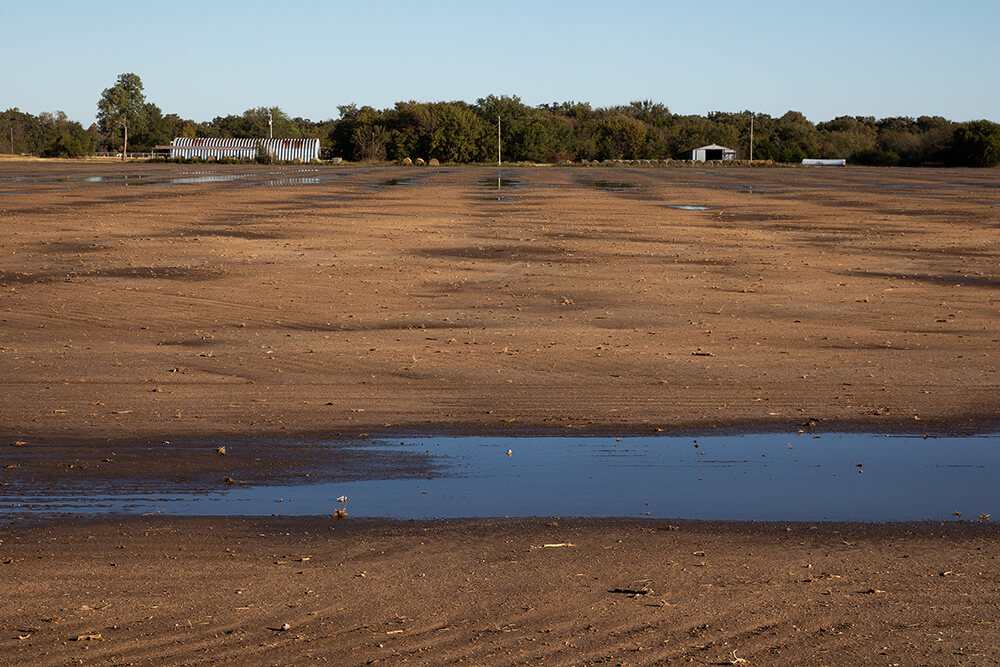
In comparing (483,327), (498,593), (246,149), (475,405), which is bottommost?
(498,593)

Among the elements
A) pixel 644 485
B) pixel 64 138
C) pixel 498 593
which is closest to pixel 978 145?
pixel 64 138

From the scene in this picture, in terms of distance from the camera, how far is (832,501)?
7777mm

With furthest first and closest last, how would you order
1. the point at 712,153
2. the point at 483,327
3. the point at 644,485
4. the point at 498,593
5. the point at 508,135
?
1. the point at 712,153
2. the point at 508,135
3. the point at 483,327
4. the point at 644,485
5. the point at 498,593

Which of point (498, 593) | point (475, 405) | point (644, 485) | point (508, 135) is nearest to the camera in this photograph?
point (498, 593)

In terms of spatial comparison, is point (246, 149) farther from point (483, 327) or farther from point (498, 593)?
point (498, 593)

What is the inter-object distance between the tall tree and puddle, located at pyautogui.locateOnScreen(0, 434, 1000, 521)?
158800mm

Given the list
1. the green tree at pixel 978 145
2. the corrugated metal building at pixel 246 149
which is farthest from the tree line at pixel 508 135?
the corrugated metal building at pixel 246 149

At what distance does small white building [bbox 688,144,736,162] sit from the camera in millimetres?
144250

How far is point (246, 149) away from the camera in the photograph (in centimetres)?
12038

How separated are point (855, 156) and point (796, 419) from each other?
436 feet

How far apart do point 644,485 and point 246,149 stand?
117m

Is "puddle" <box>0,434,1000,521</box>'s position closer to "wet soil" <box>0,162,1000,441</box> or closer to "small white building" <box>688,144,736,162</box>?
"wet soil" <box>0,162,1000,441</box>

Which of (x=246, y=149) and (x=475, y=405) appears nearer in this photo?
(x=475, y=405)

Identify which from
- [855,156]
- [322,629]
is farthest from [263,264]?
[855,156]
